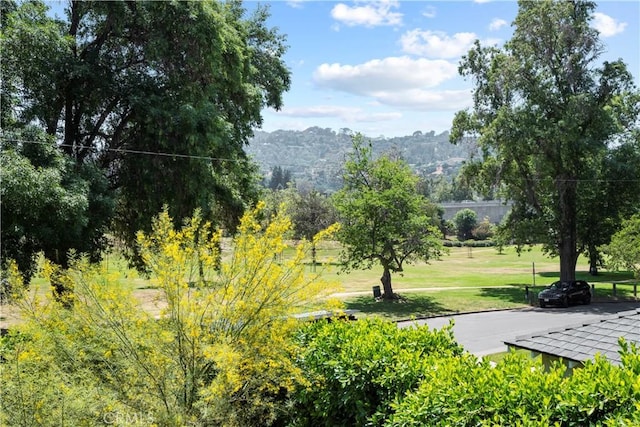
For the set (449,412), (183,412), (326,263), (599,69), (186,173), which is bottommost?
(183,412)

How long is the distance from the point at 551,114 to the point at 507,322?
1272 cm

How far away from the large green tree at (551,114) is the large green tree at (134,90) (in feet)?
52.1

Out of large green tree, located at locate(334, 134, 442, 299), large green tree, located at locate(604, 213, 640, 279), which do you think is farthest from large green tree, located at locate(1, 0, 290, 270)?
large green tree, located at locate(604, 213, 640, 279)

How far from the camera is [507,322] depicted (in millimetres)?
20125

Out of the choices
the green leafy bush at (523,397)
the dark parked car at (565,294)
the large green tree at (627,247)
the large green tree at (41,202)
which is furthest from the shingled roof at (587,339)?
the large green tree at (627,247)

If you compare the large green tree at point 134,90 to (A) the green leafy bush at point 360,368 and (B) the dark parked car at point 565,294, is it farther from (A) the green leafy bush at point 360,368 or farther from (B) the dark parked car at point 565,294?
(B) the dark parked car at point 565,294

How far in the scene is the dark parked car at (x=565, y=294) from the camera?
78.3 ft

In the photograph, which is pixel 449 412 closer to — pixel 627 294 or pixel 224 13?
pixel 224 13

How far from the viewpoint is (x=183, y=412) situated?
5.52 m

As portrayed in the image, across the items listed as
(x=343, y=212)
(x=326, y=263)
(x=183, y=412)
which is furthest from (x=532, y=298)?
(x=183, y=412)

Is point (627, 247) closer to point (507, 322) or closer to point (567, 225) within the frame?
point (567, 225)

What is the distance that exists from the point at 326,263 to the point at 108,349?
2.95 meters

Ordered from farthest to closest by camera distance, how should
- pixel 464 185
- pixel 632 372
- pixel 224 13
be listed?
pixel 464 185 < pixel 224 13 < pixel 632 372

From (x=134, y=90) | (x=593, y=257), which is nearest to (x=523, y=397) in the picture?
(x=134, y=90)
